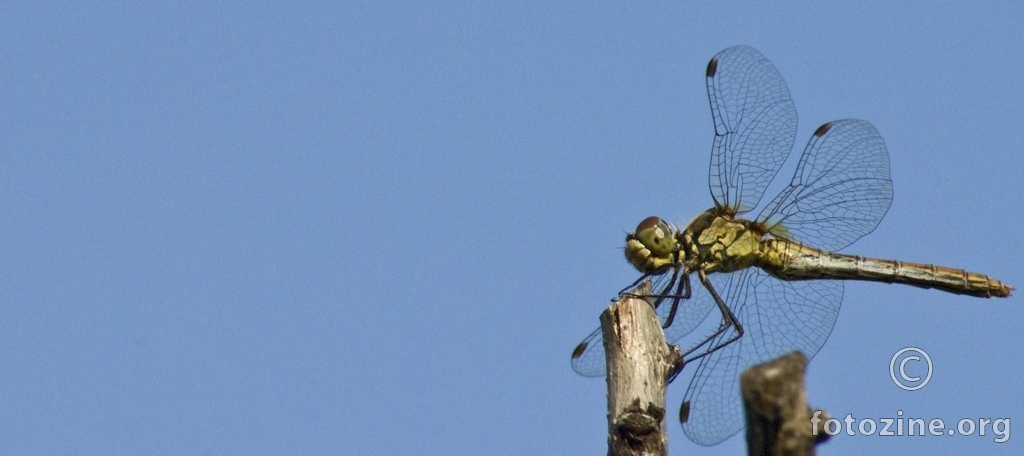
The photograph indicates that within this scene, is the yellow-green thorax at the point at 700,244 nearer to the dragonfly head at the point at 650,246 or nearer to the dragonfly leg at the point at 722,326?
the dragonfly head at the point at 650,246

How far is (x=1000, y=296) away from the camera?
6.93 m

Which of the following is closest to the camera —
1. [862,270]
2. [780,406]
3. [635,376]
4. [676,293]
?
[780,406]

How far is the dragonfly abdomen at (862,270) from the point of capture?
6.86 m

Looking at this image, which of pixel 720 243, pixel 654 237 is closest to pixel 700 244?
pixel 720 243

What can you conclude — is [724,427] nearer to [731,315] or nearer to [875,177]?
[731,315]

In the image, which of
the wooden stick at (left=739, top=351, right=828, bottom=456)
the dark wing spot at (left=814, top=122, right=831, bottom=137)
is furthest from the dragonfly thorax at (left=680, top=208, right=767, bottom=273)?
the wooden stick at (left=739, top=351, right=828, bottom=456)

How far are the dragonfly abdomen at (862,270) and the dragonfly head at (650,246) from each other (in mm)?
585

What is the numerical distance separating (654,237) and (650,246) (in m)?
0.05

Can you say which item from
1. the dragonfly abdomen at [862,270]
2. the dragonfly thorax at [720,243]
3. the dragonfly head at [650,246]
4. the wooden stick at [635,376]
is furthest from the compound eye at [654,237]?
the wooden stick at [635,376]

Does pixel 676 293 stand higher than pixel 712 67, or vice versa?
pixel 712 67

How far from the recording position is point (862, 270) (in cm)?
698

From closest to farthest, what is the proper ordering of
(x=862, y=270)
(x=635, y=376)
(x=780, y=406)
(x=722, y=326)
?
(x=780, y=406)
(x=635, y=376)
(x=722, y=326)
(x=862, y=270)

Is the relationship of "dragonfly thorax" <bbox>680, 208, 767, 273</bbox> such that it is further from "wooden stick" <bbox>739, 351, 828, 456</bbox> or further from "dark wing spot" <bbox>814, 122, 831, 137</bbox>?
"wooden stick" <bbox>739, 351, 828, 456</bbox>

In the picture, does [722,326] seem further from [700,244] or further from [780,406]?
[780,406]
